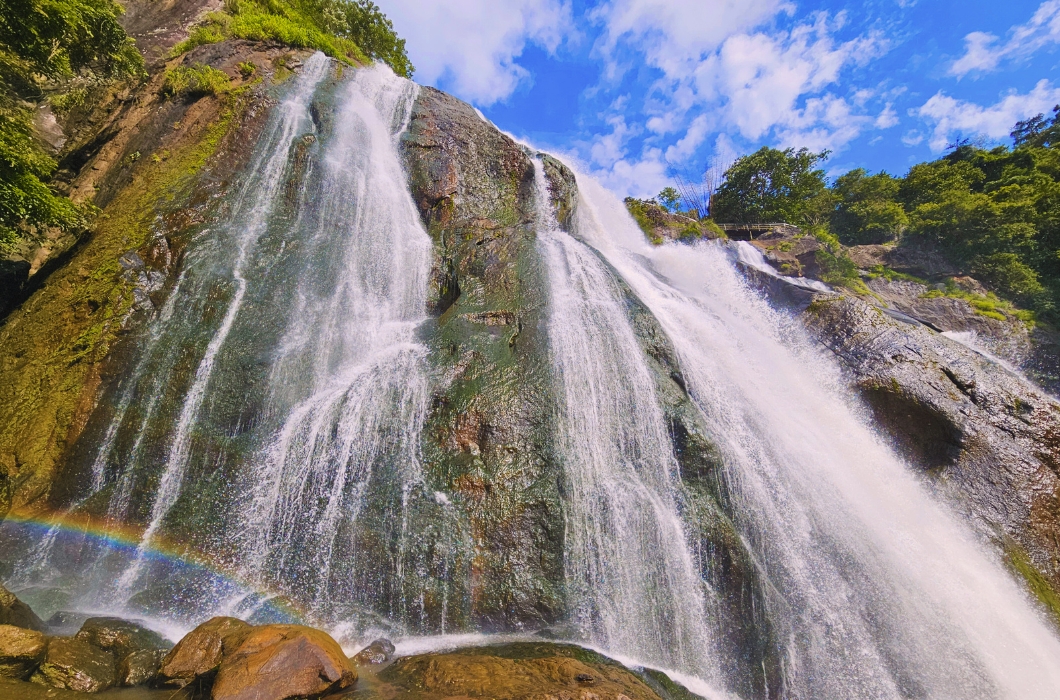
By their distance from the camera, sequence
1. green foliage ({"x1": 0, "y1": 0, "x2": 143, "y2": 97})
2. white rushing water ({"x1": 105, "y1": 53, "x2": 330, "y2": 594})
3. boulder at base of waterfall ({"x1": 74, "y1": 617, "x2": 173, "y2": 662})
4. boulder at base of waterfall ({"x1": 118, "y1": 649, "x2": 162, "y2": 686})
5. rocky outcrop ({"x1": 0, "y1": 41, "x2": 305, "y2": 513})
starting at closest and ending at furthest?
1. boulder at base of waterfall ({"x1": 118, "y1": 649, "x2": 162, "y2": 686})
2. boulder at base of waterfall ({"x1": 74, "y1": 617, "x2": 173, "y2": 662})
3. white rushing water ({"x1": 105, "y1": 53, "x2": 330, "y2": 594})
4. rocky outcrop ({"x1": 0, "y1": 41, "x2": 305, "y2": 513})
5. green foliage ({"x1": 0, "y1": 0, "x2": 143, "y2": 97})

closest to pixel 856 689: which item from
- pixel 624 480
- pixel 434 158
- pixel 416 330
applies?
pixel 624 480

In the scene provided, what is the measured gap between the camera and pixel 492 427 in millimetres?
6938

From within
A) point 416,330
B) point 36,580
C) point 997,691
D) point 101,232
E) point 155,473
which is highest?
point 101,232

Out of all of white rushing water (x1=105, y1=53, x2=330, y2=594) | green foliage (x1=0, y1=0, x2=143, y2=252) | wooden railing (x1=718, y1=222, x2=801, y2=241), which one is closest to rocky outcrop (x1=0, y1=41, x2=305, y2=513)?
white rushing water (x1=105, y1=53, x2=330, y2=594)

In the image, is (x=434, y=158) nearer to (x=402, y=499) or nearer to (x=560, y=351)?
(x=560, y=351)

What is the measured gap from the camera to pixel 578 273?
10.0 meters

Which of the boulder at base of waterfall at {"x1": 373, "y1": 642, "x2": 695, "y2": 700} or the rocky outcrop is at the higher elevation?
the rocky outcrop

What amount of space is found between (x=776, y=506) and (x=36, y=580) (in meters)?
11.0

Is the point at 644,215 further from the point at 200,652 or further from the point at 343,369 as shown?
the point at 200,652

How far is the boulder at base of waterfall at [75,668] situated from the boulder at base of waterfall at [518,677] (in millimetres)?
2484

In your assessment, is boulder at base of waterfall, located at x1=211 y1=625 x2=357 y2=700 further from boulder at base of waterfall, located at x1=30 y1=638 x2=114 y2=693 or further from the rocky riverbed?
boulder at base of waterfall, located at x1=30 y1=638 x2=114 y2=693

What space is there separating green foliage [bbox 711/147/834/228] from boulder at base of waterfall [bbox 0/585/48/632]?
35791 mm

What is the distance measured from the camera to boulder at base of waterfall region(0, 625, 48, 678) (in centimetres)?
364

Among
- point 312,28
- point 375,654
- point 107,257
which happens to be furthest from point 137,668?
point 312,28
